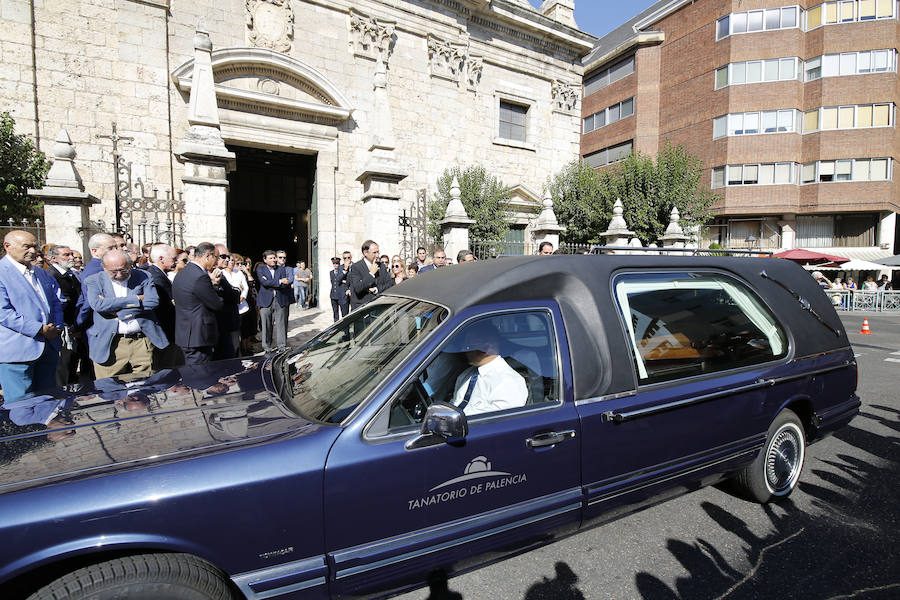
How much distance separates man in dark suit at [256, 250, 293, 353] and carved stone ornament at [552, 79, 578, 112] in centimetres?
1435

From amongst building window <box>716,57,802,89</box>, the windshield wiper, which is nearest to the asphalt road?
the windshield wiper

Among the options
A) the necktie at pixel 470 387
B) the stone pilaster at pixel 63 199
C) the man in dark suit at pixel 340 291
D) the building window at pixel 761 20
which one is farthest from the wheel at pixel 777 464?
the building window at pixel 761 20

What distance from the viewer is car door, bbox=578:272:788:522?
2.56 m

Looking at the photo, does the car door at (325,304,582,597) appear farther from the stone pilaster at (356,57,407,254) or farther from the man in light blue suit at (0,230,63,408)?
the stone pilaster at (356,57,407,254)

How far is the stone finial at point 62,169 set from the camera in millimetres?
8070

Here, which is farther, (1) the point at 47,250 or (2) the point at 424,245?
(2) the point at 424,245

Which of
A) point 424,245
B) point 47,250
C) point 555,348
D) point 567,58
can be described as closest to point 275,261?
point 47,250

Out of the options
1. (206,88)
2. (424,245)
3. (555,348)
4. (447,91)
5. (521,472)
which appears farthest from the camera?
(447,91)

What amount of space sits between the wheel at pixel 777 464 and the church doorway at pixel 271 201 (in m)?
12.5

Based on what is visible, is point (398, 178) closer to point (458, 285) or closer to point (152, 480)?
point (458, 285)

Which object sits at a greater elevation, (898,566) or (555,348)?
(555,348)

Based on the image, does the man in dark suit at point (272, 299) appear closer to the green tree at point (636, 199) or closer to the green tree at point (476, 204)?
the green tree at point (476, 204)

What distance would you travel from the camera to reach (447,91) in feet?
49.8

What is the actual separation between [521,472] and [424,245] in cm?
1138
